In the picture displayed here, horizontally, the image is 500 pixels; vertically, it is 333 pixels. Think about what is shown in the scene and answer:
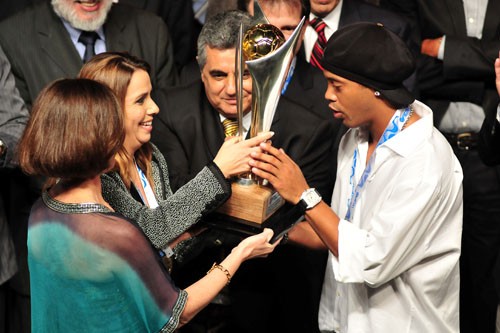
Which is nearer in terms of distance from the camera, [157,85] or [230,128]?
[230,128]

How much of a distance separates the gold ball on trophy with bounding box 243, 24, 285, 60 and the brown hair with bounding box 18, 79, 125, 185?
604mm

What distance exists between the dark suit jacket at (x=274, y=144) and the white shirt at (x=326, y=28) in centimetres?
76

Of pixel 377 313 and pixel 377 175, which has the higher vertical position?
pixel 377 175

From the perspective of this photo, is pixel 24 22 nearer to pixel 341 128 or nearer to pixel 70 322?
pixel 341 128

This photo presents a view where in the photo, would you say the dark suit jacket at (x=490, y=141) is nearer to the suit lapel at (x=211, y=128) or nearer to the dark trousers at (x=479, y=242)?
the dark trousers at (x=479, y=242)

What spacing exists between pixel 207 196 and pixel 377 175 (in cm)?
63

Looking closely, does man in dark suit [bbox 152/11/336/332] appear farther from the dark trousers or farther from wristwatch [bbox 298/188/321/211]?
the dark trousers

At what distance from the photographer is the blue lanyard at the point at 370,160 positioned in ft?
8.73

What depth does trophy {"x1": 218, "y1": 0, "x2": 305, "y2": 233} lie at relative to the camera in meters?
2.53

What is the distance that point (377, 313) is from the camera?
272cm

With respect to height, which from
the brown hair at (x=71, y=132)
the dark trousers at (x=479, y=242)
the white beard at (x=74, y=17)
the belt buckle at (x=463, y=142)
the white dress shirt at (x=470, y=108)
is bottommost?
the dark trousers at (x=479, y=242)

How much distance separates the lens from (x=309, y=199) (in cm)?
263

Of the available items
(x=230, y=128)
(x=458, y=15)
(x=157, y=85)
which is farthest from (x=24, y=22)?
(x=458, y=15)

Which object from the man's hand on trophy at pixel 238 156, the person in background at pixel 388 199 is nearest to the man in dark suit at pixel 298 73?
the person in background at pixel 388 199
